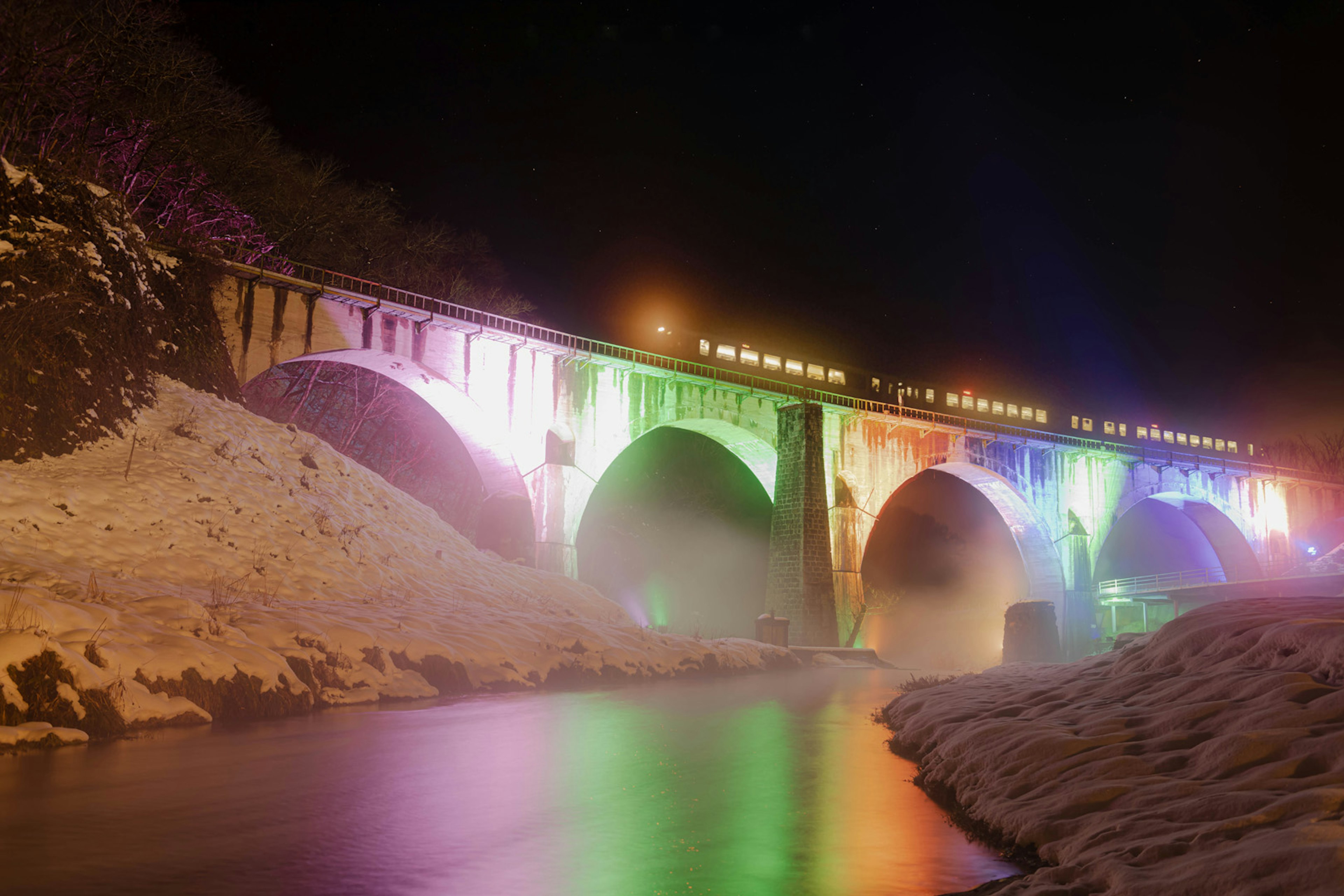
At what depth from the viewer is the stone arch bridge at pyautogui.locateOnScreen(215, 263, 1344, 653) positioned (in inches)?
1086

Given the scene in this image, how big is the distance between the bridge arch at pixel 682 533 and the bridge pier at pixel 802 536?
41.9 ft

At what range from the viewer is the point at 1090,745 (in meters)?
5.88

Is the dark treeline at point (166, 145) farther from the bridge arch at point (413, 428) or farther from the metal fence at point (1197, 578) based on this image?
the metal fence at point (1197, 578)

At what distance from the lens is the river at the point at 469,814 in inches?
190

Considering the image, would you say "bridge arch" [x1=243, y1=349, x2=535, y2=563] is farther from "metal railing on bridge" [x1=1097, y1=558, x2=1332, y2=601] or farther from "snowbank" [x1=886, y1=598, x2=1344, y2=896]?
"metal railing on bridge" [x1=1097, y1=558, x2=1332, y2=601]

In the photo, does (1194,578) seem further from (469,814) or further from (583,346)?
(469,814)

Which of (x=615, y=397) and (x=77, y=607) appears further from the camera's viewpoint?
(x=615, y=397)

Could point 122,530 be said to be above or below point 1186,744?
above

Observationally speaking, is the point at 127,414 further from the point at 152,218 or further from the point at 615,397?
the point at 615,397

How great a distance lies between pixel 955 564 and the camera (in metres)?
60.1

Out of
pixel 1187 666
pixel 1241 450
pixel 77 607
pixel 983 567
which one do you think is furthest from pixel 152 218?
pixel 1241 450

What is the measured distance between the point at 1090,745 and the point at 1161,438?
84751 mm

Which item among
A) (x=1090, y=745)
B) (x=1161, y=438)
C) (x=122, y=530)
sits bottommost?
(x=1090, y=745)

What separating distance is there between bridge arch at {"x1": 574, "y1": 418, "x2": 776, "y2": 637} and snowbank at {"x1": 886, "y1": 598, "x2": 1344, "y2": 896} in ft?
132
